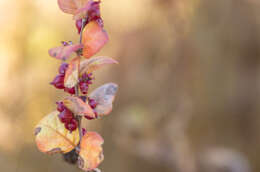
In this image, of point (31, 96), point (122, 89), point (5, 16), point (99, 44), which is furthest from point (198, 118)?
point (99, 44)

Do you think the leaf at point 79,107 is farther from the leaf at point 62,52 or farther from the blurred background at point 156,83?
the blurred background at point 156,83

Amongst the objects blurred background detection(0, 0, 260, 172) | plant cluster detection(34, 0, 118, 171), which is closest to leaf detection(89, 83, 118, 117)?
plant cluster detection(34, 0, 118, 171)

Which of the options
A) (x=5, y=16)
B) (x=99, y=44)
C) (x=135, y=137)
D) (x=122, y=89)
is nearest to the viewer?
(x=99, y=44)

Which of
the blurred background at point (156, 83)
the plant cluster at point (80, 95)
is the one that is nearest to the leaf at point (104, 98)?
the plant cluster at point (80, 95)

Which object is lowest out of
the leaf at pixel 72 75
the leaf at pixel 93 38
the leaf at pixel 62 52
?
the leaf at pixel 72 75

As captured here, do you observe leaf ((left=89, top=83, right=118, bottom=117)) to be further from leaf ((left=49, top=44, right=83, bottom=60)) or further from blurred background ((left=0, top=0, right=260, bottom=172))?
blurred background ((left=0, top=0, right=260, bottom=172))

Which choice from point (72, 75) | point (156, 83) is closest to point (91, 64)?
point (72, 75)

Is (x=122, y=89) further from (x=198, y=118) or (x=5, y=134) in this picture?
(x=5, y=134)
